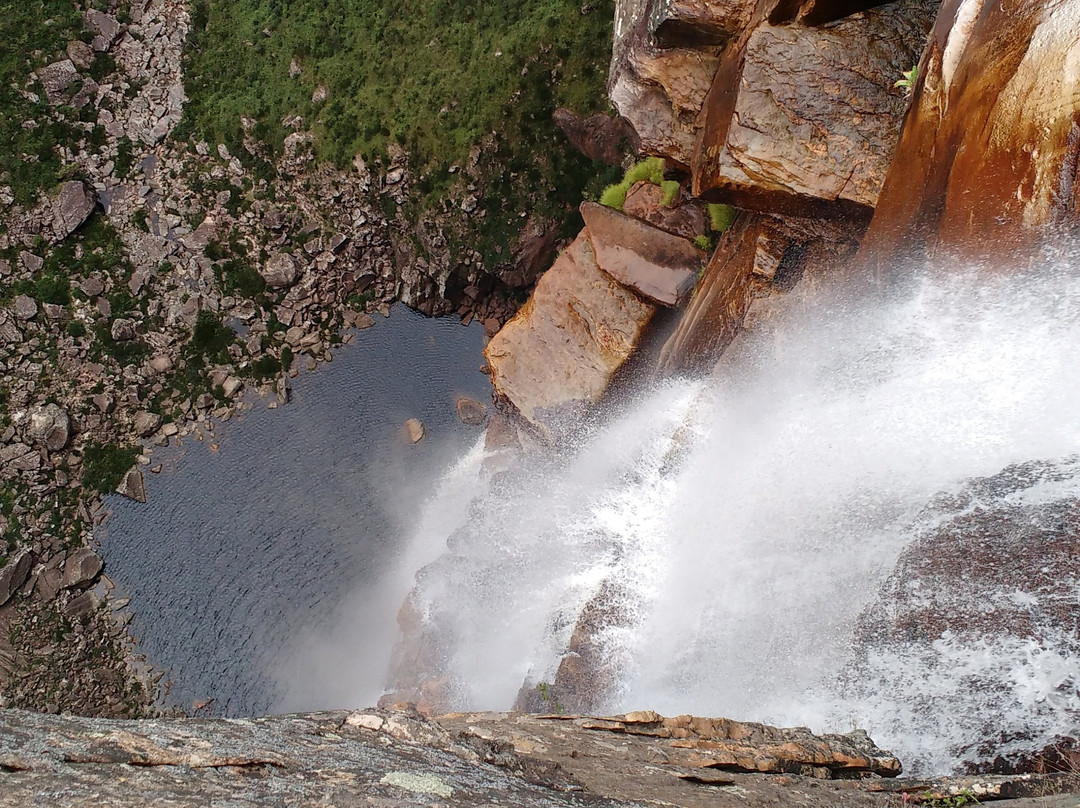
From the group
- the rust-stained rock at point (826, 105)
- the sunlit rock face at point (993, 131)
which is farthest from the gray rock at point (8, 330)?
the sunlit rock face at point (993, 131)

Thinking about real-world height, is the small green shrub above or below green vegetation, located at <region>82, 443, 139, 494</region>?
above

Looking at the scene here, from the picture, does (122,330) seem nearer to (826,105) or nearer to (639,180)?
(639,180)

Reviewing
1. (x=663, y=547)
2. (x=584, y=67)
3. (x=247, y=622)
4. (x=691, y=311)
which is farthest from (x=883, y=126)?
(x=247, y=622)

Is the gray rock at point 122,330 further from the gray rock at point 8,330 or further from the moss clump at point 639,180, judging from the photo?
the moss clump at point 639,180

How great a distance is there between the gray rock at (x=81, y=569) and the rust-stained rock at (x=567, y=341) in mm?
16764

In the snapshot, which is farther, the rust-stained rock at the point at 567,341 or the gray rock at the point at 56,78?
the gray rock at the point at 56,78

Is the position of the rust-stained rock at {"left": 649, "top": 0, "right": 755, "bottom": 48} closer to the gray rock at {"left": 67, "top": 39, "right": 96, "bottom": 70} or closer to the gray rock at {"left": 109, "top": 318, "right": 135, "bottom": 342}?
the gray rock at {"left": 109, "top": 318, "right": 135, "bottom": 342}

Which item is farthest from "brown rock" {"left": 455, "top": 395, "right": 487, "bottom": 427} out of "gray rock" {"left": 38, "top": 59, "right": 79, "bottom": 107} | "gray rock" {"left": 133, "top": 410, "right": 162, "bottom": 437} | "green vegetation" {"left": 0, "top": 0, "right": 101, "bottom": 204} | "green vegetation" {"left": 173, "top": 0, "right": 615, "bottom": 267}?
"gray rock" {"left": 38, "top": 59, "right": 79, "bottom": 107}

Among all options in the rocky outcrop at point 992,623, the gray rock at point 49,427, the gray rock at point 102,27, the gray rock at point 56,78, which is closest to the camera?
the rocky outcrop at point 992,623

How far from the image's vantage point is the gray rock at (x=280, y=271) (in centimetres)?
2723

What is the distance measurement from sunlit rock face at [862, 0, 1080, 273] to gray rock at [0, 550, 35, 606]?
28.7 metres

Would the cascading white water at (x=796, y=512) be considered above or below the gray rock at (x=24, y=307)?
below

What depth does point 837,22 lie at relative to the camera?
1439 cm

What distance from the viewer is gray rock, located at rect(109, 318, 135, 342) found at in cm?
2666
